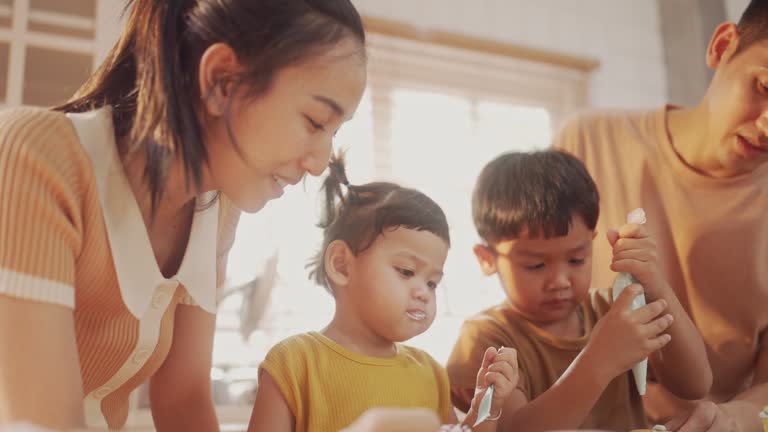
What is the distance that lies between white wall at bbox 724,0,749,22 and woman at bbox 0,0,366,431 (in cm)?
206

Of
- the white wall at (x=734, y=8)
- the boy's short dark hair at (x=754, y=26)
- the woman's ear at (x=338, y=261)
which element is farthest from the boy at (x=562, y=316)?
the white wall at (x=734, y=8)

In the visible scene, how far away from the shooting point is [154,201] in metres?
0.79

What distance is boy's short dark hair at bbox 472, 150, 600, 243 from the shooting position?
110cm

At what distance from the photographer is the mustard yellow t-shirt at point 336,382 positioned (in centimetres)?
90

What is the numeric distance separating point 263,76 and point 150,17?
13 centimetres

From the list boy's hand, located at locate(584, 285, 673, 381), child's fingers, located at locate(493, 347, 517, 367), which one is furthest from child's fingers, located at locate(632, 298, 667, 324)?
child's fingers, located at locate(493, 347, 517, 367)

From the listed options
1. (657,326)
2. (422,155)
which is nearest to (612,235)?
(657,326)

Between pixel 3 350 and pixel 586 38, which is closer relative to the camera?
pixel 3 350

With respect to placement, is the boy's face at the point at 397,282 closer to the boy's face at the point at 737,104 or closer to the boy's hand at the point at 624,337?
the boy's hand at the point at 624,337

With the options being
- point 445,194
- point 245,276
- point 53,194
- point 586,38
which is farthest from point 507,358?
point 586,38

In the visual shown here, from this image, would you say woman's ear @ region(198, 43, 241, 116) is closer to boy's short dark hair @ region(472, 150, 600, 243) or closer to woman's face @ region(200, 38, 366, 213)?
woman's face @ region(200, 38, 366, 213)

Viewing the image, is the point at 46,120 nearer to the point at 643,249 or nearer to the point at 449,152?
the point at 643,249

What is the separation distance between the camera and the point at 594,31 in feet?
10.2

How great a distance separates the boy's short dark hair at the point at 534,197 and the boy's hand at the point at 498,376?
27 centimetres
